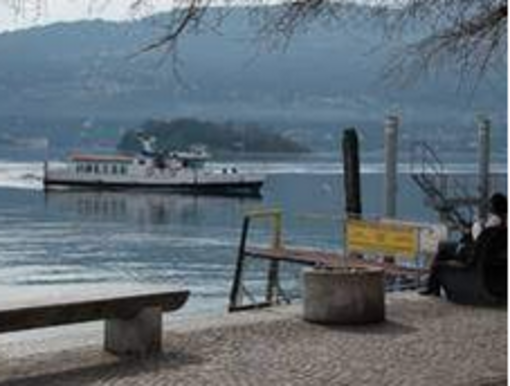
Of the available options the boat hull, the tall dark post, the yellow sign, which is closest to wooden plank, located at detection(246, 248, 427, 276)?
the yellow sign

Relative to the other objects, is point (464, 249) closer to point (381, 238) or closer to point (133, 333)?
point (133, 333)

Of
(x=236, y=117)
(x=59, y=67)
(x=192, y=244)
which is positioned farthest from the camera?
(x=236, y=117)

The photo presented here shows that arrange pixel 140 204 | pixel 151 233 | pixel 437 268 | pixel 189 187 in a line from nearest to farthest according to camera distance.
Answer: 1. pixel 437 268
2. pixel 151 233
3. pixel 140 204
4. pixel 189 187

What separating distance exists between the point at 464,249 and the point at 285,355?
15.6 feet

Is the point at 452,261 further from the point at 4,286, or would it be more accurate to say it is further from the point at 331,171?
the point at 331,171

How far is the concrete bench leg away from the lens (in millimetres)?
10445

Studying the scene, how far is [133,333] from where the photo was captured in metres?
10.4

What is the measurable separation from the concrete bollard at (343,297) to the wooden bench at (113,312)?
1.96 meters

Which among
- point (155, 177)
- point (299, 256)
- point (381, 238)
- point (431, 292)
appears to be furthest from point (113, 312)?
point (155, 177)

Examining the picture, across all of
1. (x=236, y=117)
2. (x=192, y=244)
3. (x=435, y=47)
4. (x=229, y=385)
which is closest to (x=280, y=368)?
(x=229, y=385)

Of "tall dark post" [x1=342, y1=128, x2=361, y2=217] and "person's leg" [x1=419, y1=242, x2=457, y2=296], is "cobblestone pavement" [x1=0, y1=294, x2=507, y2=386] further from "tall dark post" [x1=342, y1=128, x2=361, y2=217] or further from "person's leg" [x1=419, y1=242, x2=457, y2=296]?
"tall dark post" [x1=342, y1=128, x2=361, y2=217]

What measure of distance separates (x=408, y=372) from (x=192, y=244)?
5644 centimetres

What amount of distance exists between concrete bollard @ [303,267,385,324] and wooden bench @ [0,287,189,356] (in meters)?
1.96

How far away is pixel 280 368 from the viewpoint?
9984 mm
